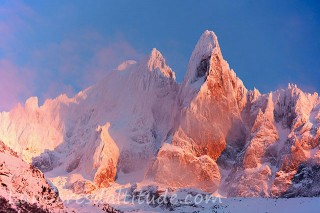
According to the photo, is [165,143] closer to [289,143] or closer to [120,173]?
[120,173]

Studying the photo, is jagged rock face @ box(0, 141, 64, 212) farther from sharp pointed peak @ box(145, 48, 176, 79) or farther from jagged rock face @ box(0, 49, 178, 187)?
sharp pointed peak @ box(145, 48, 176, 79)

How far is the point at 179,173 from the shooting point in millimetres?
116000

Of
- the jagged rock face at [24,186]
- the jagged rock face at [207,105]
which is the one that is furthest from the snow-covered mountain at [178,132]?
the jagged rock face at [24,186]

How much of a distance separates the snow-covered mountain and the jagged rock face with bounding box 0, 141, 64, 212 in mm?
75114

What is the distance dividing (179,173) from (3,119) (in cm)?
5970

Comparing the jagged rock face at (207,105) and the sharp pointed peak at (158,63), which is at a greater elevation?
the sharp pointed peak at (158,63)

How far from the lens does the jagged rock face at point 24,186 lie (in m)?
27.5

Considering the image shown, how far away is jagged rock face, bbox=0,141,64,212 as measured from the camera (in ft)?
90.3

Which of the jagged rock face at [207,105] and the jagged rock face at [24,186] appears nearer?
the jagged rock face at [24,186]

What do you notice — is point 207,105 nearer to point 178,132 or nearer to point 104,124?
point 178,132

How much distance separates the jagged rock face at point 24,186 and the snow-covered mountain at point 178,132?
246 feet

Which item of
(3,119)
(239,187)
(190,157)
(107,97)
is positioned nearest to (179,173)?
(190,157)

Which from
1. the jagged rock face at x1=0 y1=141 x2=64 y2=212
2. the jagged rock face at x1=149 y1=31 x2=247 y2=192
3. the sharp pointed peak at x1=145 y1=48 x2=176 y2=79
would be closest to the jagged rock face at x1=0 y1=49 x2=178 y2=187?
the sharp pointed peak at x1=145 y1=48 x2=176 y2=79

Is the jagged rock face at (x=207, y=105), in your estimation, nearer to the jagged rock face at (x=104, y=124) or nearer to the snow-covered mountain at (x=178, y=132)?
the snow-covered mountain at (x=178, y=132)
